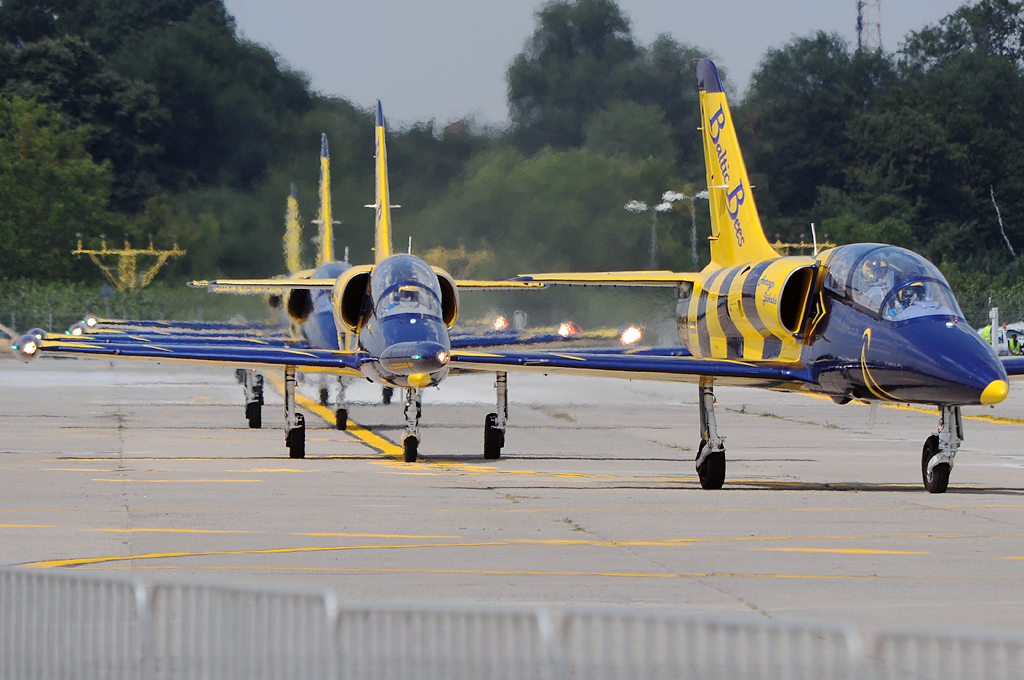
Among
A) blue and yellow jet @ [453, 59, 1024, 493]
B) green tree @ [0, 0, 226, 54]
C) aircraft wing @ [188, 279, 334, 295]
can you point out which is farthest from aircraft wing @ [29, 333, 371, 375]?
green tree @ [0, 0, 226, 54]

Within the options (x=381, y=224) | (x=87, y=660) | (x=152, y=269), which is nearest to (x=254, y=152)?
(x=152, y=269)

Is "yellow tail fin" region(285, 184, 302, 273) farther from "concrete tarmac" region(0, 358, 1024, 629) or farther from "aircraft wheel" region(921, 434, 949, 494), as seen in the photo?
"aircraft wheel" region(921, 434, 949, 494)

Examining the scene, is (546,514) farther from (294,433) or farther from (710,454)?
(294,433)

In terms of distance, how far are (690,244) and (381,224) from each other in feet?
75.2

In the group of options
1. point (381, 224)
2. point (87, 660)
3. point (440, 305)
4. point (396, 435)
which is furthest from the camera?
point (381, 224)

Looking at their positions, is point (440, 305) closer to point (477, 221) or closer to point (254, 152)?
point (477, 221)

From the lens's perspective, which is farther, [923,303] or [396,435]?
[396,435]

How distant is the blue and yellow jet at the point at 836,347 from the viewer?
532 inches

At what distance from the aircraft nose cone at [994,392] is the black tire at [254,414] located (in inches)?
583

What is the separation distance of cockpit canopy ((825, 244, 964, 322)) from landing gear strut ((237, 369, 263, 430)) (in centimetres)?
1265

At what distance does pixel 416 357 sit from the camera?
17516 mm

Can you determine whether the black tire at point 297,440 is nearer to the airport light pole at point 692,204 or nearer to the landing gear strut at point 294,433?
the landing gear strut at point 294,433

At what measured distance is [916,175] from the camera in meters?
74.2

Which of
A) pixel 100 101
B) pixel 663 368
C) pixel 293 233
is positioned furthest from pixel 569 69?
pixel 663 368
